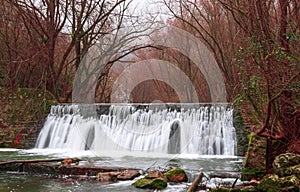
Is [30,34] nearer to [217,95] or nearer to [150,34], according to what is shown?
[150,34]

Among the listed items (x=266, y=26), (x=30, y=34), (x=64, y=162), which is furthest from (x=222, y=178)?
(x=30, y=34)

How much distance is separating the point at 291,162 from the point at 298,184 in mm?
785

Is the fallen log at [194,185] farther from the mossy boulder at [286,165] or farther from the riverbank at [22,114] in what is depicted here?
the riverbank at [22,114]

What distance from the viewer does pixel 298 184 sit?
5.05 metres

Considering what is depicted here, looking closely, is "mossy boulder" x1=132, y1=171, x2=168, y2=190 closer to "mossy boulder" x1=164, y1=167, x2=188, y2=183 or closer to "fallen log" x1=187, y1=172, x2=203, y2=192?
"mossy boulder" x1=164, y1=167, x2=188, y2=183

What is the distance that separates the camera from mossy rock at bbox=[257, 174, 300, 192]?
5012 mm

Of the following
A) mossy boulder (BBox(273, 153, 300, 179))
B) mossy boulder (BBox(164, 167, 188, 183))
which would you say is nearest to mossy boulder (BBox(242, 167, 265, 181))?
mossy boulder (BBox(273, 153, 300, 179))

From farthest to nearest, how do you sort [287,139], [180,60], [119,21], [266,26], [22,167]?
1. [180,60]
2. [119,21]
3. [22,167]
4. [287,139]
5. [266,26]

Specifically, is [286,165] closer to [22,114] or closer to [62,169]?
[62,169]

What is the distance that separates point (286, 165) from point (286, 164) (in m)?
0.02

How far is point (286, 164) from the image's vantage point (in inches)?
228

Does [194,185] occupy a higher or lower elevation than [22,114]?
lower

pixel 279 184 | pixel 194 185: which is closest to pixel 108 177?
pixel 194 185

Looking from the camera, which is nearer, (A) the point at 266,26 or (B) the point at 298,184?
(B) the point at 298,184
